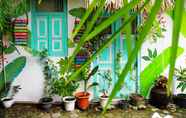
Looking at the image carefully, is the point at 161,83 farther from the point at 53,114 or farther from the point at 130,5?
the point at 130,5

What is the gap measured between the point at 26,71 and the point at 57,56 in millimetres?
619

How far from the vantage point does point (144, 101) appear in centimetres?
613

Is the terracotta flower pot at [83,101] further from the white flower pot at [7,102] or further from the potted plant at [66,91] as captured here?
the white flower pot at [7,102]

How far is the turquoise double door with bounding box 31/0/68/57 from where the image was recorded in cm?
584

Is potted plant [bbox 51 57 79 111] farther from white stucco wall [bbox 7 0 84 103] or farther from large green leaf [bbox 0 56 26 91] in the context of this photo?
large green leaf [bbox 0 56 26 91]

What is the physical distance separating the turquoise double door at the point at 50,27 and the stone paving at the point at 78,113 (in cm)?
102

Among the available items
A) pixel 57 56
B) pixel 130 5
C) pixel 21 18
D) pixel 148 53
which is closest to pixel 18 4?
pixel 21 18

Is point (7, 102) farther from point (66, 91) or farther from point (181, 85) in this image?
point (181, 85)

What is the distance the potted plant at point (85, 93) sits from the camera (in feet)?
19.6

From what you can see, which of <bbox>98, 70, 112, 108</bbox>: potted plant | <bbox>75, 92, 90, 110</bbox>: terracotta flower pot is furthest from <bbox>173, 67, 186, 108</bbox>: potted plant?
<bbox>75, 92, 90, 110</bbox>: terracotta flower pot

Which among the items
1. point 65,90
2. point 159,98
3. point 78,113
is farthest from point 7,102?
point 159,98

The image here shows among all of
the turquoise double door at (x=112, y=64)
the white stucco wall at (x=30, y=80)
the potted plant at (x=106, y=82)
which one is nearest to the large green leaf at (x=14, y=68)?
the white stucco wall at (x=30, y=80)

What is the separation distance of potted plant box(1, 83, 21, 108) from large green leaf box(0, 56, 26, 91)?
→ 133mm

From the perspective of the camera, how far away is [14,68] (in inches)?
241
